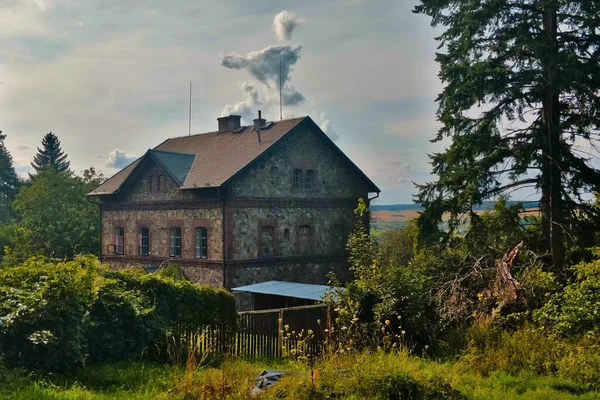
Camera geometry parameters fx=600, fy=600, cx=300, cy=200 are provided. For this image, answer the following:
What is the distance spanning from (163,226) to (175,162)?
3176mm

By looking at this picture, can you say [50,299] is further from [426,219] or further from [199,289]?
[426,219]

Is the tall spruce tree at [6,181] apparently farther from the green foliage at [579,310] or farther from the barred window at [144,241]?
the green foliage at [579,310]

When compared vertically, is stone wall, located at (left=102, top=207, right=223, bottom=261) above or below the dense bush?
above

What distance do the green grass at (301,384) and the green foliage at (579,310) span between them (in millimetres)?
1696

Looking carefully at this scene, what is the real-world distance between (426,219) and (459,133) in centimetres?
277

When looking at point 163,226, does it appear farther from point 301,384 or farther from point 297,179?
point 301,384

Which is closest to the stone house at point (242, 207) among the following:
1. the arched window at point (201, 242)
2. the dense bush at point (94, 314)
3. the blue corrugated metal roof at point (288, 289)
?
the arched window at point (201, 242)

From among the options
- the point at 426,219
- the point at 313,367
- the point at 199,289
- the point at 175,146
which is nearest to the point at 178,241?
the point at 175,146

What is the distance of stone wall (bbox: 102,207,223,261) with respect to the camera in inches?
1003

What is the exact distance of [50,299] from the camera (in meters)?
10.1

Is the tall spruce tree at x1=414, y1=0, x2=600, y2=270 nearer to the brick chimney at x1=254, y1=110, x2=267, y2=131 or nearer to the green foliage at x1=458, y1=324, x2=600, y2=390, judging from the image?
the green foliage at x1=458, y1=324, x2=600, y2=390

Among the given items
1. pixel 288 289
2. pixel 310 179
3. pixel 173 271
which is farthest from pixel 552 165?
pixel 173 271

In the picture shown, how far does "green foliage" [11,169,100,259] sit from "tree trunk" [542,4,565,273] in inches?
1129

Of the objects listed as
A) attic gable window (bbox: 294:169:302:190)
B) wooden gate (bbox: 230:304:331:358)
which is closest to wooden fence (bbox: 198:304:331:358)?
wooden gate (bbox: 230:304:331:358)
